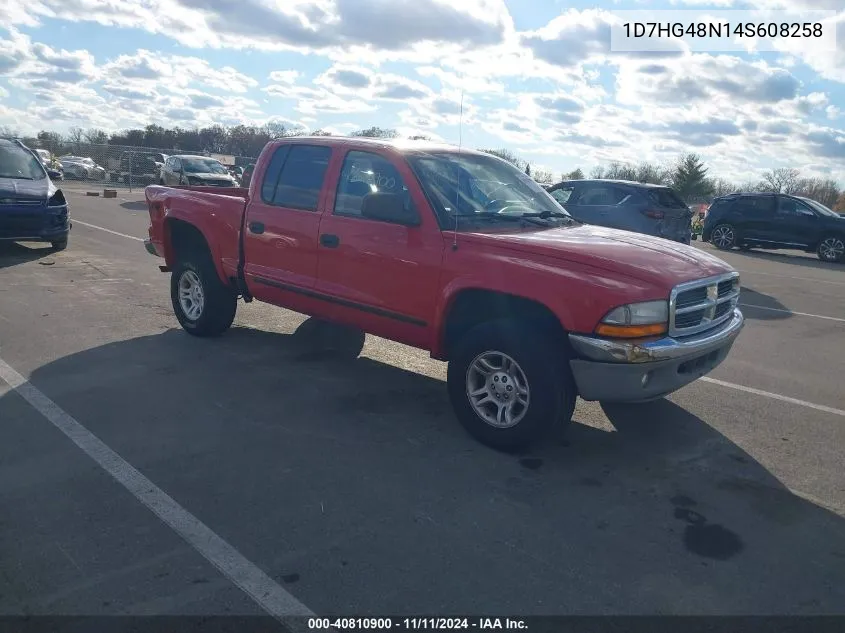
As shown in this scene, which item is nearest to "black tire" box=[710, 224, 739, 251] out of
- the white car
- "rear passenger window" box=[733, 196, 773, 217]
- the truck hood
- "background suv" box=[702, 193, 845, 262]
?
"background suv" box=[702, 193, 845, 262]

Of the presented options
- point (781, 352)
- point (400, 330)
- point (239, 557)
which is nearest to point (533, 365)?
point (400, 330)

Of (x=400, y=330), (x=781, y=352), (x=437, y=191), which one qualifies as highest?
(x=437, y=191)

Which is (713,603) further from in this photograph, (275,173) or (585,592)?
(275,173)

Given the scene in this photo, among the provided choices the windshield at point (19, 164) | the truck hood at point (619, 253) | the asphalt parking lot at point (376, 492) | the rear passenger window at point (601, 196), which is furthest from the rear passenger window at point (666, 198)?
the windshield at point (19, 164)

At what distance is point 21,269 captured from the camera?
34.6ft

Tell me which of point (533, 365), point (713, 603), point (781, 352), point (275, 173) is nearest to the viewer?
point (713, 603)

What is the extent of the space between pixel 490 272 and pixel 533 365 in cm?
66

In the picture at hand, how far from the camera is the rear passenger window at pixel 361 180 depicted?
5.43 m

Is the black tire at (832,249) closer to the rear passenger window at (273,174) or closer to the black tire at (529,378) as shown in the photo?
the rear passenger window at (273,174)

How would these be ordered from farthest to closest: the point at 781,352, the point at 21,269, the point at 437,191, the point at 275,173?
the point at 21,269
the point at 781,352
the point at 275,173
the point at 437,191

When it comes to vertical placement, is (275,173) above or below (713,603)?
above

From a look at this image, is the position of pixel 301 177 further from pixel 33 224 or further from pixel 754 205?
pixel 754 205

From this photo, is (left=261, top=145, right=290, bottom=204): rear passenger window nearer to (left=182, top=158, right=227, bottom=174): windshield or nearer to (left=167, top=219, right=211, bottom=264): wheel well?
(left=167, top=219, right=211, bottom=264): wheel well

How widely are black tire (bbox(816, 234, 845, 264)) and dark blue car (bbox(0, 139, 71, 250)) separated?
16954 millimetres
